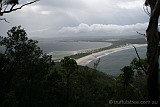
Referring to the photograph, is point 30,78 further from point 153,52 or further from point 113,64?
point 113,64

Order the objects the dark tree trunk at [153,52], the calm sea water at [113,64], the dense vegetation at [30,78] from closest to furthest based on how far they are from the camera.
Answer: the dark tree trunk at [153,52]
the dense vegetation at [30,78]
the calm sea water at [113,64]

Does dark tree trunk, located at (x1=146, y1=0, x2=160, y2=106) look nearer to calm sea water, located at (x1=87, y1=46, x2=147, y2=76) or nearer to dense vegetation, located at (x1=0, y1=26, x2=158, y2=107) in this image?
dense vegetation, located at (x1=0, y1=26, x2=158, y2=107)

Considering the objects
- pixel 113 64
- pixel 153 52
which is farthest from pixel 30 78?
pixel 113 64

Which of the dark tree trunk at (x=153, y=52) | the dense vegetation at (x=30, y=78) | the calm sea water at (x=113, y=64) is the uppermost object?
the dark tree trunk at (x=153, y=52)

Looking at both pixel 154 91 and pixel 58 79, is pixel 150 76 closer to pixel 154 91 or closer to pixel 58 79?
pixel 154 91

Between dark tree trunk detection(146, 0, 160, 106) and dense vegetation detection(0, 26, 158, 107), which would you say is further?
dense vegetation detection(0, 26, 158, 107)

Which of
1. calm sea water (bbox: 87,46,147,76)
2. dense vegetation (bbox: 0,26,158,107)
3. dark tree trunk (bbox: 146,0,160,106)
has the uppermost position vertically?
dark tree trunk (bbox: 146,0,160,106)

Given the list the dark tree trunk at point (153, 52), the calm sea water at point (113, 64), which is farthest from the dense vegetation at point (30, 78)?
the calm sea water at point (113, 64)

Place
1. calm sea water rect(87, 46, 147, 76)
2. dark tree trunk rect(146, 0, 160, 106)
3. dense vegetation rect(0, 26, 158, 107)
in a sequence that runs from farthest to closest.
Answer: calm sea water rect(87, 46, 147, 76), dense vegetation rect(0, 26, 158, 107), dark tree trunk rect(146, 0, 160, 106)

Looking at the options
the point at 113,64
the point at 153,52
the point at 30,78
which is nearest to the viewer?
the point at 153,52

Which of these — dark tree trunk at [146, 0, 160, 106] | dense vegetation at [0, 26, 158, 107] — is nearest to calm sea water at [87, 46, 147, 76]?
dense vegetation at [0, 26, 158, 107]

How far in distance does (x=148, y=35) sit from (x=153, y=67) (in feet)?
1.76

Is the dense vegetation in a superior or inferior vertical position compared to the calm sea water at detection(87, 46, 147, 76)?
superior

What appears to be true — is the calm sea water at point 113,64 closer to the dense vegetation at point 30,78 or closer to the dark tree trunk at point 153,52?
the dense vegetation at point 30,78
